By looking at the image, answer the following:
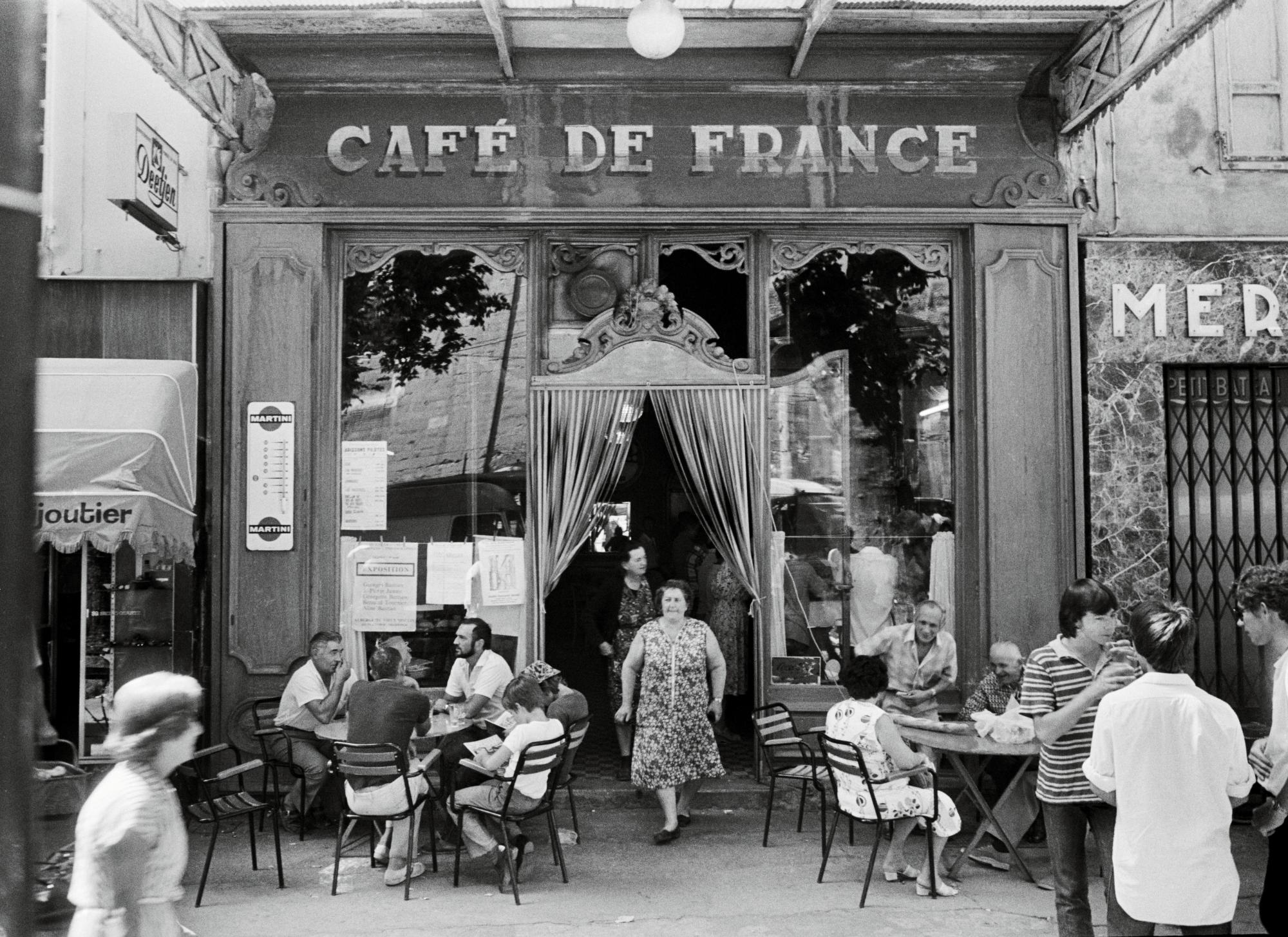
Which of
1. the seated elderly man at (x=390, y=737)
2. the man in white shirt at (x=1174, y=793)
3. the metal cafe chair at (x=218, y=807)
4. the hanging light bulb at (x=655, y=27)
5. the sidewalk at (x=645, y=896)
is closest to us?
the man in white shirt at (x=1174, y=793)

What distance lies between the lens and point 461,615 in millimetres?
8156

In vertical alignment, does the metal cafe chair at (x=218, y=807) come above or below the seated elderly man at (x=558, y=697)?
below

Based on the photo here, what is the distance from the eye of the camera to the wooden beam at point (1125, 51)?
6883 mm

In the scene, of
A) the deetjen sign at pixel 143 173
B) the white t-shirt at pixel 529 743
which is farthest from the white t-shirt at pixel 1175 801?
the deetjen sign at pixel 143 173

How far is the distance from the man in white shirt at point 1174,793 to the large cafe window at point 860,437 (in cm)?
443

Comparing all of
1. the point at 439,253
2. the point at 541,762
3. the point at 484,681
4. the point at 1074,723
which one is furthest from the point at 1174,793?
the point at 439,253

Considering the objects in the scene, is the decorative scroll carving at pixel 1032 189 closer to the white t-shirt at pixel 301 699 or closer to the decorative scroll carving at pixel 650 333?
the decorative scroll carving at pixel 650 333

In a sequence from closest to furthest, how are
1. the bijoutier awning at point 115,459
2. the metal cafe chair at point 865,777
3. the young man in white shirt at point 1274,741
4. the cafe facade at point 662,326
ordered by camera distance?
the young man in white shirt at point 1274,741
the metal cafe chair at point 865,777
the bijoutier awning at point 115,459
the cafe facade at point 662,326

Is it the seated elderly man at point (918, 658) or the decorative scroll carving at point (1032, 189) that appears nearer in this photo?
the seated elderly man at point (918, 658)

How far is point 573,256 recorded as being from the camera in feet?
27.3

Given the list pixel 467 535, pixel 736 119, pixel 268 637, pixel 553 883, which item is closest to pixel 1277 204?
pixel 736 119

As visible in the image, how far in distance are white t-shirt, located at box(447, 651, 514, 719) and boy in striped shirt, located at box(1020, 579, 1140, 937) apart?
Answer: 11.5 feet

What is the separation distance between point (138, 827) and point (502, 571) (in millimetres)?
5024

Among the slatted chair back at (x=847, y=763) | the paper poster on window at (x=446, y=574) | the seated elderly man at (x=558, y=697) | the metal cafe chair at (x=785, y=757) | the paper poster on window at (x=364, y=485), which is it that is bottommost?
the metal cafe chair at (x=785, y=757)
